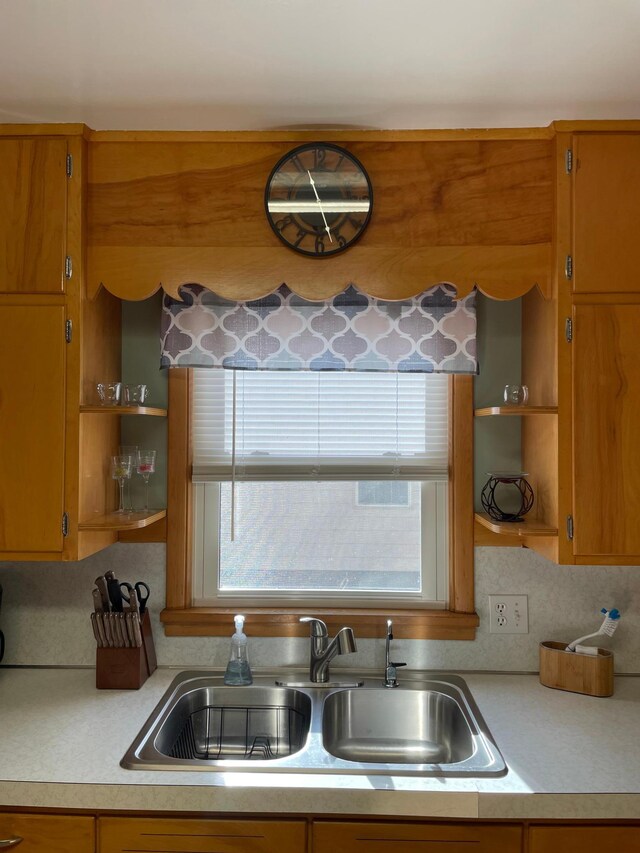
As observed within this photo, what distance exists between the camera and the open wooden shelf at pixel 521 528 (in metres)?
1.82

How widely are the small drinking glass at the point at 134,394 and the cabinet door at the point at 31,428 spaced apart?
226 mm

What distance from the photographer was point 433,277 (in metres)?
1.86

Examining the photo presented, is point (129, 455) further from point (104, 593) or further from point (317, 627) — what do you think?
point (317, 627)

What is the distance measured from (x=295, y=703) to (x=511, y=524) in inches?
32.7

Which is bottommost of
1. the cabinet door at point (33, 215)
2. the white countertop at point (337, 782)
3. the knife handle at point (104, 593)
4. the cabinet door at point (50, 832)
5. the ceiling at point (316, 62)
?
the cabinet door at point (50, 832)

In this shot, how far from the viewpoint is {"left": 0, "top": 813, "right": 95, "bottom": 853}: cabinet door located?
1.50m

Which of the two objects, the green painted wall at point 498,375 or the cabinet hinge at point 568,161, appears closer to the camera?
the cabinet hinge at point 568,161

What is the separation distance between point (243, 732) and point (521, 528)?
1023 millimetres

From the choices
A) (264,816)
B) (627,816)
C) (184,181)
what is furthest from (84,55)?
(627,816)

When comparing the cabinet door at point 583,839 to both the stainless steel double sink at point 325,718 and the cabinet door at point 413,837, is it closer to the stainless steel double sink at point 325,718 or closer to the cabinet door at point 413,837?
the cabinet door at point 413,837

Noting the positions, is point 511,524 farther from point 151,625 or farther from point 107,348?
point 107,348

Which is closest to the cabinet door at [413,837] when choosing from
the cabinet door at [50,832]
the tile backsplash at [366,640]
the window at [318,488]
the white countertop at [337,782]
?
the white countertop at [337,782]

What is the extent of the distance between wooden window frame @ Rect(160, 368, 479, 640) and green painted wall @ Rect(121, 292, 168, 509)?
4 centimetres

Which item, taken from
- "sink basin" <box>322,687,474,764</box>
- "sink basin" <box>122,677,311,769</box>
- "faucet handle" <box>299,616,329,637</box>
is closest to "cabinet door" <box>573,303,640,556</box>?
"sink basin" <box>322,687,474,764</box>
